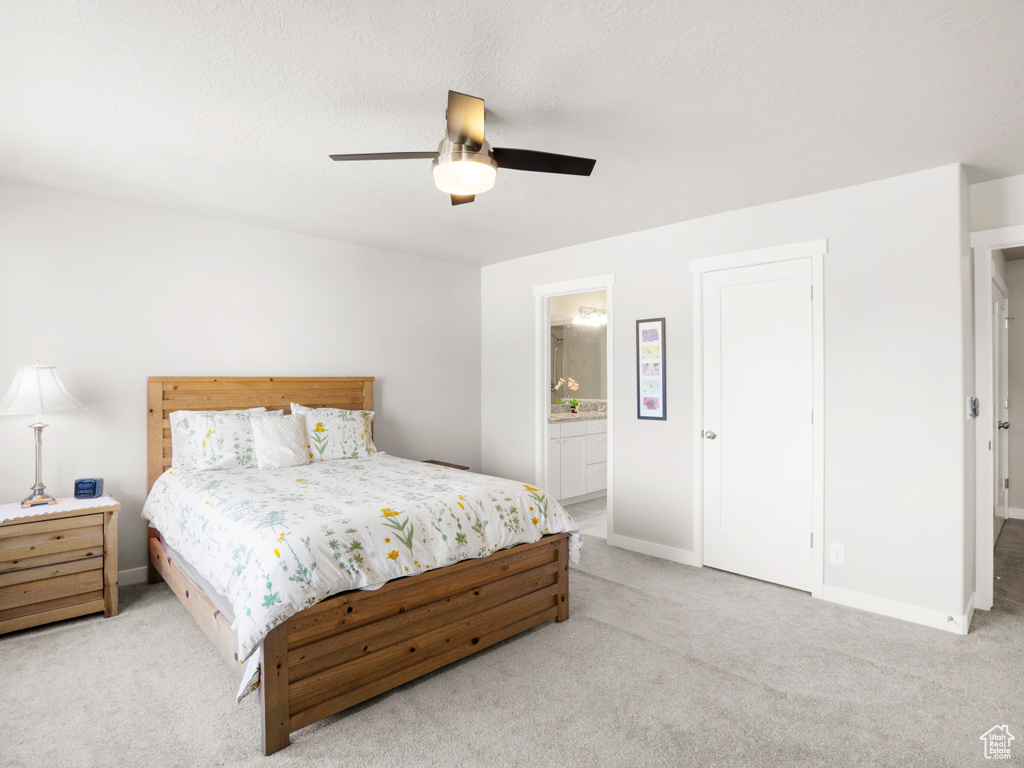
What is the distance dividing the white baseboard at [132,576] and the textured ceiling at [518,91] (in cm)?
236

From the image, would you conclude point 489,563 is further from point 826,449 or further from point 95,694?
point 826,449

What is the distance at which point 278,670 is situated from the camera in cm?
202

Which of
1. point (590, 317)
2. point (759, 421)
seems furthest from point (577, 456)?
point (759, 421)

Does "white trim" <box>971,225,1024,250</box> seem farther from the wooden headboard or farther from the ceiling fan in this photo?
the wooden headboard

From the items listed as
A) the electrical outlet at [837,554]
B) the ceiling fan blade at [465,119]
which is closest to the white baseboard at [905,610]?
the electrical outlet at [837,554]

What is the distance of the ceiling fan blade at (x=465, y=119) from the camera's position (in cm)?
196

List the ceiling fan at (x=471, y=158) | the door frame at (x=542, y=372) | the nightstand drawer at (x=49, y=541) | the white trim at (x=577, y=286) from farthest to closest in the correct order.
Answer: the door frame at (x=542, y=372), the white trim at (x=577, y=286), the nightstand drawer at (x=49, y=541), the ceiling fan at (x=471, y=158)

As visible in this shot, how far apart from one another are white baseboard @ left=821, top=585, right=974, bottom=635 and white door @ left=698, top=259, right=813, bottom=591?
0.59 ft

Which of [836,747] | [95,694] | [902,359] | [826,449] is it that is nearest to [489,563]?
[836,747]

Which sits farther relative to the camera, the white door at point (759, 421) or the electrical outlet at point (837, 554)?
the white door at point (759, 421)

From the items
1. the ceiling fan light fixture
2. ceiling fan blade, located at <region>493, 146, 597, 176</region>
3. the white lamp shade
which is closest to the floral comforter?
the white lamp shade

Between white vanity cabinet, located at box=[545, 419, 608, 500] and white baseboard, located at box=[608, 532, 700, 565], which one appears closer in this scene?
white baseboard, located at box=[608, 532, 700, 565]

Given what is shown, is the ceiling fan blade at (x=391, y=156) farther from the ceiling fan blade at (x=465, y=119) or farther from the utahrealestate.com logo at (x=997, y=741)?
the utahrealestate.com logo at (x=997, y=741)

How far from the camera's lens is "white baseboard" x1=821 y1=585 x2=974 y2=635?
2.91m
